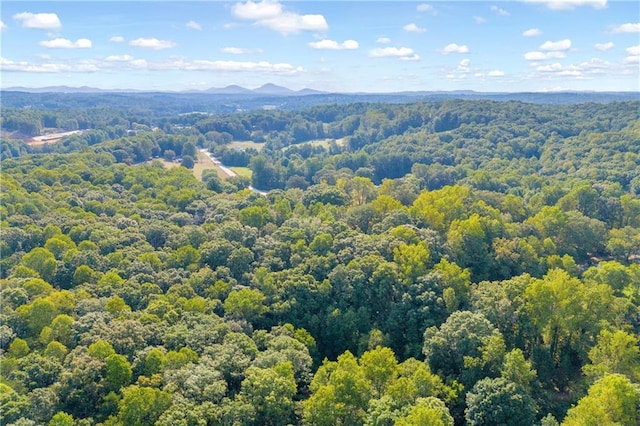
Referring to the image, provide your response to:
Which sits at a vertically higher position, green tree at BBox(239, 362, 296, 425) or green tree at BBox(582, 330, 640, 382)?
green tree at BBox(582, 330, 640, 382)

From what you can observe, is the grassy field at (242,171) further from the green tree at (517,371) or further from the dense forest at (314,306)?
the green tree at (517,371)

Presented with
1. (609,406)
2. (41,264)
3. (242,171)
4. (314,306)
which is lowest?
(314,306)

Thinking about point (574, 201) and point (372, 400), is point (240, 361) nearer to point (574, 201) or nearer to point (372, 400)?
point (372, 400)

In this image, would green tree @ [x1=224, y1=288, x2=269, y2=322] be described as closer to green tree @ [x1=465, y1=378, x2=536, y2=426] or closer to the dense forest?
the dense forest

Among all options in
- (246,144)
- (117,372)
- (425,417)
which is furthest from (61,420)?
(246,144)

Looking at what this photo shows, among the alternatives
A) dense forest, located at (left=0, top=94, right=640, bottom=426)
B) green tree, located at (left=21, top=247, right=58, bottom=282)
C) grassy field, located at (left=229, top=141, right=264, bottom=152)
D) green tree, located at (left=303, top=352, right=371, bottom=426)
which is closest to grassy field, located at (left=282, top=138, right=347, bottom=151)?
grassy field, located at (left=229, top=141, right=264, bottom=152)

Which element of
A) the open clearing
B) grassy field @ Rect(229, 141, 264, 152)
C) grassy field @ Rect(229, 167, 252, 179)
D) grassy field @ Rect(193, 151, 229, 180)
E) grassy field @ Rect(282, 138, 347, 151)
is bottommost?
grassy field @ Rect(229, 167, 252, 179)

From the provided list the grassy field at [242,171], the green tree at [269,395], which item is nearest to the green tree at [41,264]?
the green tree at [269,395]

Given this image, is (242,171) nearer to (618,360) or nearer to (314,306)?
(314,306)

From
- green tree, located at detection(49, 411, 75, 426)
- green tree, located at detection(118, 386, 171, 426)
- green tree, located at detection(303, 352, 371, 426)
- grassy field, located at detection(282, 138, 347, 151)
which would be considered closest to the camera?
green tree, located at detection(49, 411, 75, 426)
